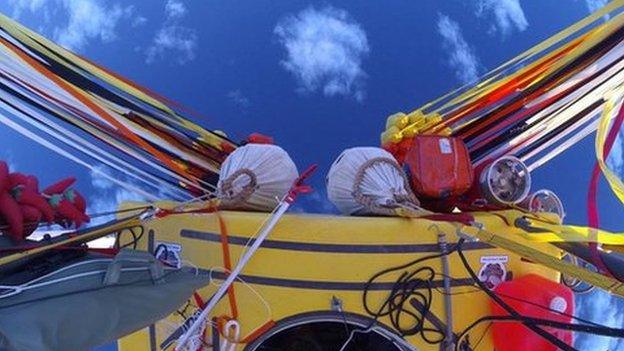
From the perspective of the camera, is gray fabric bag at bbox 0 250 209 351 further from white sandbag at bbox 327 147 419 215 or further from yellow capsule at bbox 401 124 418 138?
yellow capsule at bbox 401 124 418 138

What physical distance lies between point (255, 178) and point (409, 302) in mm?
1121

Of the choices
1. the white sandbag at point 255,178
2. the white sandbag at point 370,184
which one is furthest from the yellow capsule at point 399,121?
the white sandbag at point 255,178

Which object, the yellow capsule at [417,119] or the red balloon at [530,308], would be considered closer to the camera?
the red balloon at [530,308]

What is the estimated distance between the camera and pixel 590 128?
4949 millimetres

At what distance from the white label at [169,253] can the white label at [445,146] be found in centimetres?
163

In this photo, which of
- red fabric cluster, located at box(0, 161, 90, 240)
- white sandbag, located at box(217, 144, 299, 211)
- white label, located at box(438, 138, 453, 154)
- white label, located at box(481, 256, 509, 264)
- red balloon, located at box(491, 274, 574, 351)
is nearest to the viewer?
red fabric cluster, located at box(0, 161, 90, 240)

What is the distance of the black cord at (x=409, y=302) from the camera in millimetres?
3627

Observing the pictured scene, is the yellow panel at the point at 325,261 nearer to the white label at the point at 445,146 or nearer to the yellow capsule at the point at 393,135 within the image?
the white label at the point at 445,146

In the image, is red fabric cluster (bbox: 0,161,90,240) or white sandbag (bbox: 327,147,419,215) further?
white sandbag (bbox: 327,147,419,215)

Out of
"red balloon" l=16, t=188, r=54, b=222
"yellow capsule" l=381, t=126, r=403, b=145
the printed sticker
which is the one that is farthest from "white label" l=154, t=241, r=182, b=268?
"yellow capsule" l=381, t=126, r=403, b=145

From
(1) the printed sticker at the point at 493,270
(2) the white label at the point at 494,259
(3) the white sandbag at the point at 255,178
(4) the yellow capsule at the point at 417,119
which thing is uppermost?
(4) the yellow capsule at the point at 417,119

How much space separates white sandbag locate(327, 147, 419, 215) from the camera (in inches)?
A: 154

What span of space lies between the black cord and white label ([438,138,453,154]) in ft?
2.74

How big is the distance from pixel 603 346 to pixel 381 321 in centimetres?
407
